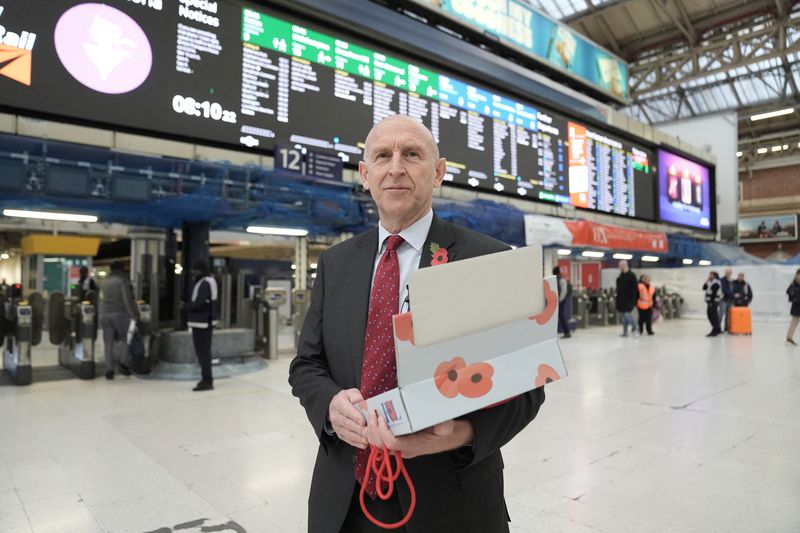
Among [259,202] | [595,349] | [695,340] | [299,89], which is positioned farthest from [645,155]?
[259,202]

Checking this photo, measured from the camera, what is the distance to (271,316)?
7922mm

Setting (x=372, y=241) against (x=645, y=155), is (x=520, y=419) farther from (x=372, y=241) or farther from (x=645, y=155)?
(x=645, y=155)

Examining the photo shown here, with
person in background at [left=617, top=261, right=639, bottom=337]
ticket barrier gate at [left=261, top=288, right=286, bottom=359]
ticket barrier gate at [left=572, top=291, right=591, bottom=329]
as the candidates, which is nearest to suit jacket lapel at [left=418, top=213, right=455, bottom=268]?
ticket barrier gate at [left=261, top=288, right=286, bottom=359]

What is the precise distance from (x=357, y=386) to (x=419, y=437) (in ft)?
0.87

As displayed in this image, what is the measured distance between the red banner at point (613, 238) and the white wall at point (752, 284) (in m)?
4.00

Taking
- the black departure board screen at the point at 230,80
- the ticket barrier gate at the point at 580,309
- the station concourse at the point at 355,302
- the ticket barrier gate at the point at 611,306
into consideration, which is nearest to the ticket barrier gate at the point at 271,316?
the station concourse at the point at 355,302

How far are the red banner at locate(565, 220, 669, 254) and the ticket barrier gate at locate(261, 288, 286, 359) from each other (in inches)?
221

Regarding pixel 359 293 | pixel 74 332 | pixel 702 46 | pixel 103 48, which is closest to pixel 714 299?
pixel 702 46

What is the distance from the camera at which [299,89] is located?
668cm

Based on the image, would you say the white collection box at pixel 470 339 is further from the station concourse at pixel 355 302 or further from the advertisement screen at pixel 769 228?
the advertisement screen at pixel 769 228

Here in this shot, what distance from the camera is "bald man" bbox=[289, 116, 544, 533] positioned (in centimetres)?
102

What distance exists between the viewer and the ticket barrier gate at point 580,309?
13.0m

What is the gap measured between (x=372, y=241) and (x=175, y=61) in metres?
5.54

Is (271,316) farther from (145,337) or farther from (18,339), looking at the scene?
(18,339)
